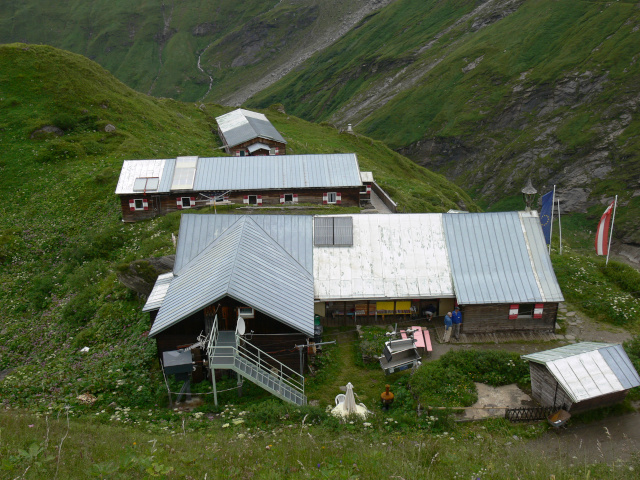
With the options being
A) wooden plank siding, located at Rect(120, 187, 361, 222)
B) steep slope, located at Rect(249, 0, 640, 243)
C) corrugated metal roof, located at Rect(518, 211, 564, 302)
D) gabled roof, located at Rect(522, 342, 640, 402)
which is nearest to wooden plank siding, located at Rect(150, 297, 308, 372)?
gabled roof, located at Rect(522, 342, 640, 402)

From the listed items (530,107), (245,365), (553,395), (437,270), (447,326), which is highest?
(530,107)

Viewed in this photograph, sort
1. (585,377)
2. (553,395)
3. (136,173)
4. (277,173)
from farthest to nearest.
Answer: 1. (277,173)
2. (136,173)
3. (553,395)
4. (585,377)

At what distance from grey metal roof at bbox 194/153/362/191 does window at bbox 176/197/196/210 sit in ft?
4.77

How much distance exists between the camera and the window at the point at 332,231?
2811 centimetres

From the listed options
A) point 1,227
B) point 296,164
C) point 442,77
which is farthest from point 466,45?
point 1,227

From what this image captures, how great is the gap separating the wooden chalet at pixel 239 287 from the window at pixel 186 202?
658 inches

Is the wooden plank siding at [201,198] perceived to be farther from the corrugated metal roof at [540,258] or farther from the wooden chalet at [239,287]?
the corrugated metal roof at [540,258]

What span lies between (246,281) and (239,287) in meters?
0.85

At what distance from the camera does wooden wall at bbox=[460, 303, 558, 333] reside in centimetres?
2578

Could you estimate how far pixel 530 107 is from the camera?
444ft

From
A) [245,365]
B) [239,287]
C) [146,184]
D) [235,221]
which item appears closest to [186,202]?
[146,184]

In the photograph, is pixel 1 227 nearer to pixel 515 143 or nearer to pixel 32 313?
pixel 32 313

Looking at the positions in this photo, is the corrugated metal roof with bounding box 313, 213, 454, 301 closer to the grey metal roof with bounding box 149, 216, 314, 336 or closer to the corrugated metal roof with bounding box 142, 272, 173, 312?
the grey metal roof with bounding box 149, 216, 314, 336

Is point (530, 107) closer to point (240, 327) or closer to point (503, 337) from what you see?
point (503, 337)
